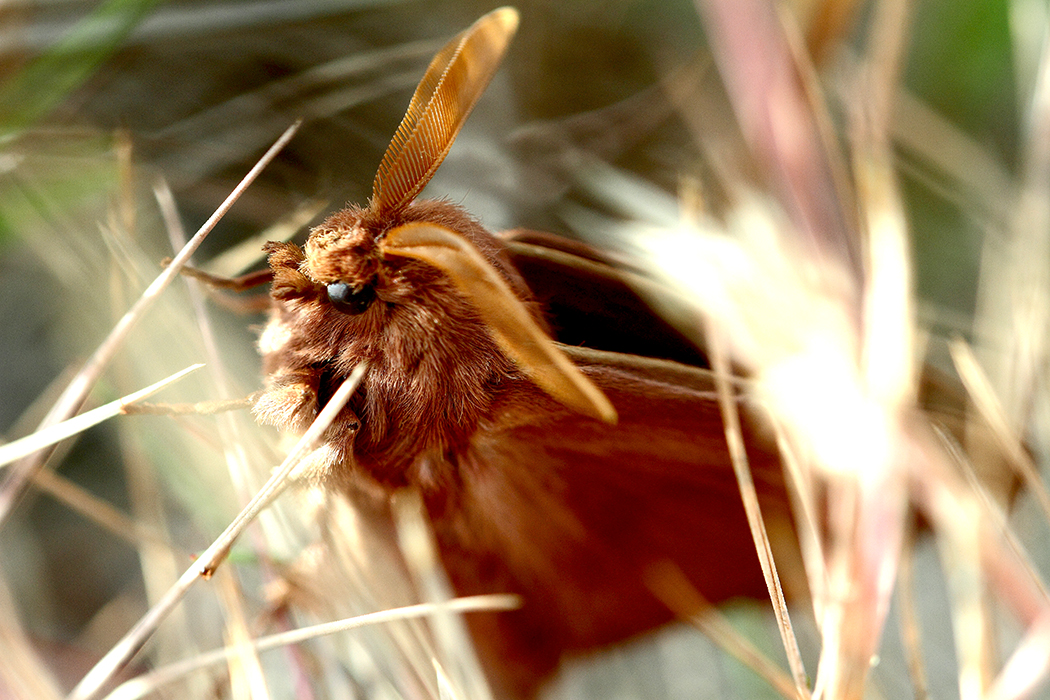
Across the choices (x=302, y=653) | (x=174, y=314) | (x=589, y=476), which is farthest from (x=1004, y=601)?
(x=174, y=314)

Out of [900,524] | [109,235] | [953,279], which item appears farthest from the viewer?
[953,279]

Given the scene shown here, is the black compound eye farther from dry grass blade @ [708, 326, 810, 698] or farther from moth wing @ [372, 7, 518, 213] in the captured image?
dry grass blade @ [708, 326, 810, 698]

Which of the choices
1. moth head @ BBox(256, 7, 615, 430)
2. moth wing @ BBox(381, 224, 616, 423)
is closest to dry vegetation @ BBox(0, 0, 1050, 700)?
moth head @ BBox(256, 7, 615, 430)

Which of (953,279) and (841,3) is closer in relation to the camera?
(841,3)

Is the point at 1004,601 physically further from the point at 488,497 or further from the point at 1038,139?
the point at 1038,139

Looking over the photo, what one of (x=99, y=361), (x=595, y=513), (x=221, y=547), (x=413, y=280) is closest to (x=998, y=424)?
(x=595, y=513)

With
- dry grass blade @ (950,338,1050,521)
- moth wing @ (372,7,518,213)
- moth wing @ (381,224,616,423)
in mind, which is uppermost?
moth wing @ (372,7,518,213)

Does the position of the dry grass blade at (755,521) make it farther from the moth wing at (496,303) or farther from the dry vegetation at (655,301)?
the moth wing at (496,303)
